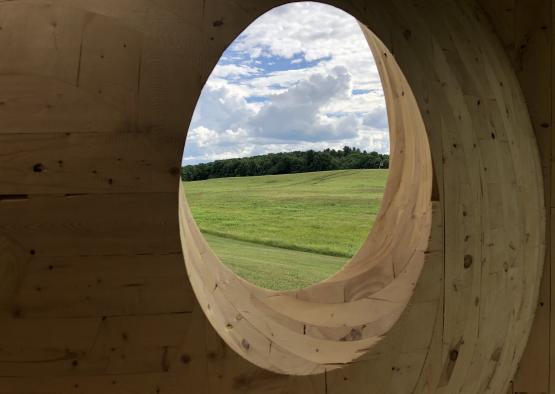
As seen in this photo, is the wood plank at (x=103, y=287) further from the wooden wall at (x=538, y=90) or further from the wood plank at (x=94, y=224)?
the wooden wall at (x=538, y=90)

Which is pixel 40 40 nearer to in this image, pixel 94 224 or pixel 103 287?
pixel 94 224

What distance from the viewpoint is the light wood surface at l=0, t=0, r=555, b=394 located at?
1436 mm

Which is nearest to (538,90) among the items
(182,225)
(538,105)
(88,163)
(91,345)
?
(538,105)

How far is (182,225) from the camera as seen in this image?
172 centimetres

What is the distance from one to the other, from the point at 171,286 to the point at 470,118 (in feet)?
4.69

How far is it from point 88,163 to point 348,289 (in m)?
1.80

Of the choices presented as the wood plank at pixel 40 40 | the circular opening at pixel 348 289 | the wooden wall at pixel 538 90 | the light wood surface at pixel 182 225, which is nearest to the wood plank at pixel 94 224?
the light wood surface at pixel 182 225

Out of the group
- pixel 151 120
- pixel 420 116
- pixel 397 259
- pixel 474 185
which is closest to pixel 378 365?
pixel 397 259

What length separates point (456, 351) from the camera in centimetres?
197

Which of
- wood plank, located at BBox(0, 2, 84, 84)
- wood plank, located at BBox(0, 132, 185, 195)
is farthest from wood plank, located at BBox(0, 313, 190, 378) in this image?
wood plank, located at BBox(0, 2, 84, 84)

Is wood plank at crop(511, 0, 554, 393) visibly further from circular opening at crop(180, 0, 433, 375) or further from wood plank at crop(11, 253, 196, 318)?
wood plank at crop(11, 253, 196, 318)

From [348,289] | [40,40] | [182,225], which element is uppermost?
[40,40]

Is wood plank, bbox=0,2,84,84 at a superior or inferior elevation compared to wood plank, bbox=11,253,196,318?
superior

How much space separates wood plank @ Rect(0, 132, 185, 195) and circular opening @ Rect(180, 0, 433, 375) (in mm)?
304
